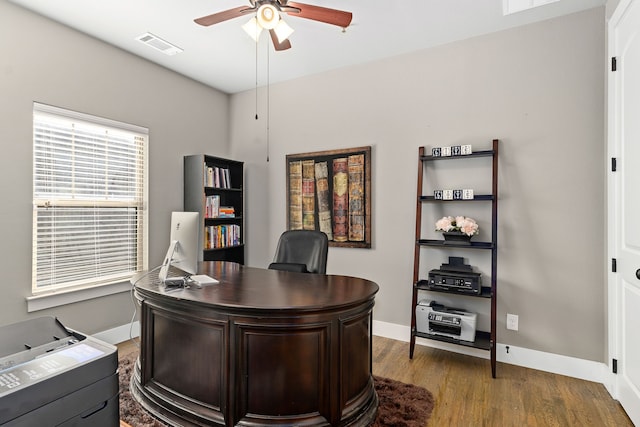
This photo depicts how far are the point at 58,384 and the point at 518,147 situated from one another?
3.28 metres

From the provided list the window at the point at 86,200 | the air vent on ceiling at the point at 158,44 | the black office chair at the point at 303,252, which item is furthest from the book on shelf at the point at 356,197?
the window at the point at 86,200

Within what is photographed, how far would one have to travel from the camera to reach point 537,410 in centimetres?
223

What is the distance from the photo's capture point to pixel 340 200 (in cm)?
377

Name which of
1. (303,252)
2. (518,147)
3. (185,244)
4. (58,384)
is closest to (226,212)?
(303,252)

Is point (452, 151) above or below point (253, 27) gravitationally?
below

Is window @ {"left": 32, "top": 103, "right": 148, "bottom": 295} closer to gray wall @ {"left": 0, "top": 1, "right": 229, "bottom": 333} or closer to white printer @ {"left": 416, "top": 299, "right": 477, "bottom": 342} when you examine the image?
gray wall @ {"left": 0, "top": 1, "right": 229, "bottom": 333}

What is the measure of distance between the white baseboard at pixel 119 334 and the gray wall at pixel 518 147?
7.07 feet

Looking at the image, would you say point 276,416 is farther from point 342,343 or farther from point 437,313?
point 437,313

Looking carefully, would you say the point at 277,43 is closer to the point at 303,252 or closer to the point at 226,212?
the point at 303,252

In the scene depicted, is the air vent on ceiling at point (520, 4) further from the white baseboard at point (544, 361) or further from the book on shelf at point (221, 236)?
the book on shelf at point (221, 236)

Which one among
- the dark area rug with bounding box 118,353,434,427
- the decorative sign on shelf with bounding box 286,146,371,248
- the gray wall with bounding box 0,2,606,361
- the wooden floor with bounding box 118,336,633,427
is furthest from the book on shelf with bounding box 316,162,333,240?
the dark area rug with bounding box 118,353,434,427

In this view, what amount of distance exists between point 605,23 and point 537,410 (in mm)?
2872

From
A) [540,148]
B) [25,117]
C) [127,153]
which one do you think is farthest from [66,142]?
[540,148]

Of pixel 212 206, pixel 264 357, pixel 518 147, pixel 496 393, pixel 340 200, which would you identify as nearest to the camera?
pixel 264 357
